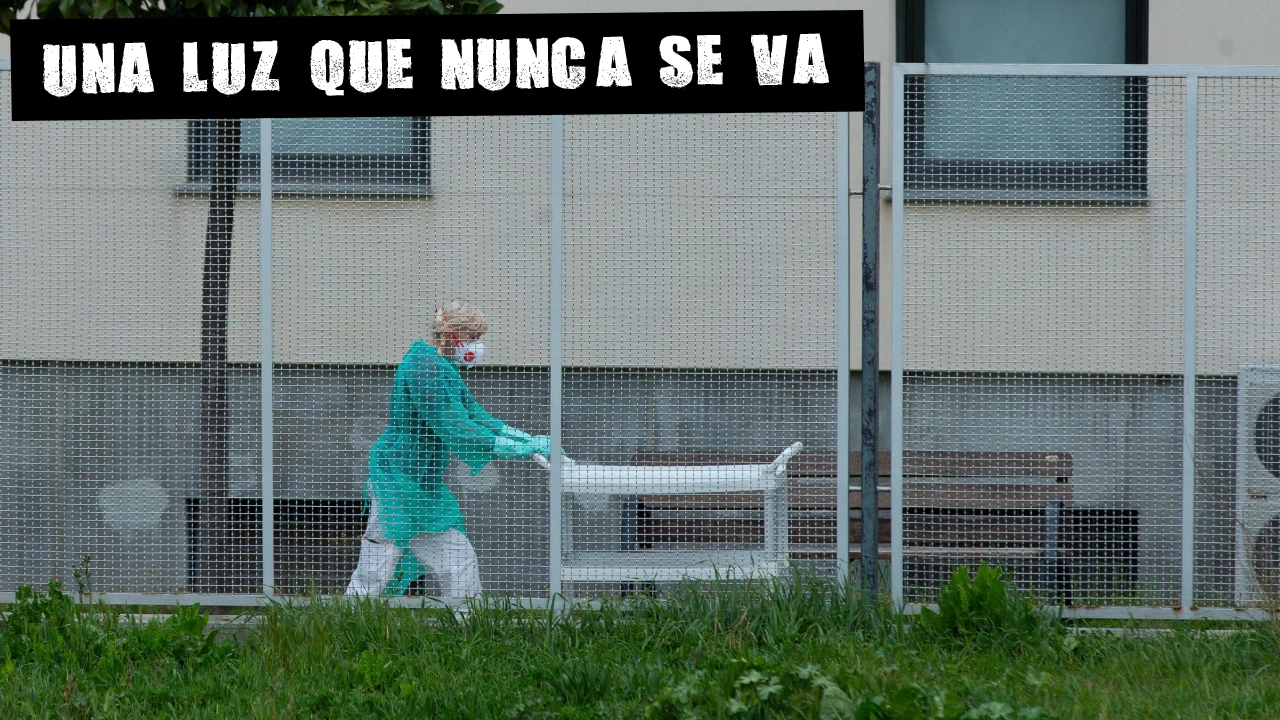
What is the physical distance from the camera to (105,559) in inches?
A: 219

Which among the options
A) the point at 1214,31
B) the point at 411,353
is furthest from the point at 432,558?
the point at 1214,31

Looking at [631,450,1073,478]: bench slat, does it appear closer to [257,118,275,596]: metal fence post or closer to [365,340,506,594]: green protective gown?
[365,340,506,594]: green protective gown

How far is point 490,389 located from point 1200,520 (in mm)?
2965

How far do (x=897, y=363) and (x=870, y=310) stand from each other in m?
0.24

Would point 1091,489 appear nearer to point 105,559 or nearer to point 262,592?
point 262,592

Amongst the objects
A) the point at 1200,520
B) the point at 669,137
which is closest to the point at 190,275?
the point at 669,137

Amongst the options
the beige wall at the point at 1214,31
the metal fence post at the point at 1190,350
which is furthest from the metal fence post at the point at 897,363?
the beige wall at the point at 1214,31

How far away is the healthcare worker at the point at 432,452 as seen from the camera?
5422 millimetres

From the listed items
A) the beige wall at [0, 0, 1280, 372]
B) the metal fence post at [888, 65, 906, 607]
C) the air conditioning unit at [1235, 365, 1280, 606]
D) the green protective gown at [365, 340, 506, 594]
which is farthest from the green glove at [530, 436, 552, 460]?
the air conditioning unit at [1235, 365, 1280, 606]

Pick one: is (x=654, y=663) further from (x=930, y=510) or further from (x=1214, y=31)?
(x=1214, y=31)

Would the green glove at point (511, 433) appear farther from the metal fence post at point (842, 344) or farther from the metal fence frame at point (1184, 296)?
the metal fence frame at point (1184, 296)

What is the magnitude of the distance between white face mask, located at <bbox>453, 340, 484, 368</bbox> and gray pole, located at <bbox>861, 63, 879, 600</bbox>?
1596 mm

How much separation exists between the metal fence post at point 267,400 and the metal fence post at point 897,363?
2568 mm

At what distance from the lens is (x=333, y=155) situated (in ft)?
17.7
